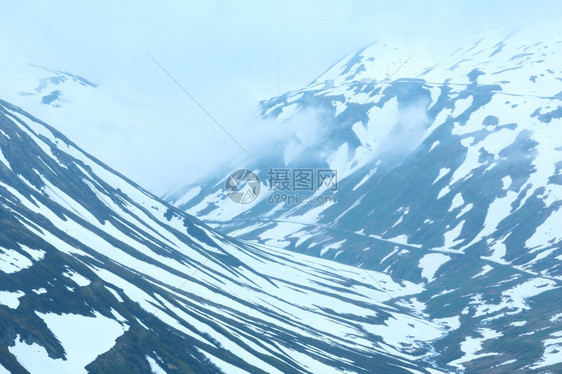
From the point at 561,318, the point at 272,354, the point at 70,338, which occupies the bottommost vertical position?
the point at 70,338

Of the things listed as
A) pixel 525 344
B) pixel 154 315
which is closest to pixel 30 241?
pixel 154 315

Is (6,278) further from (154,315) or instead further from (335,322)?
(335,322)

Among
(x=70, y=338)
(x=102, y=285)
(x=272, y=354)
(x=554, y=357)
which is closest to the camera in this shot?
(x=70, y=338)

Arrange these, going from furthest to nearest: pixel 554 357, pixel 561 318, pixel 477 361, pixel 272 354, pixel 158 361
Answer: pixel 561 318 → pixel 477 361 → pixel 554 357 → pixel 272 354 → pixel 158 361

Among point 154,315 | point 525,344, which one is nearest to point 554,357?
point 525,344

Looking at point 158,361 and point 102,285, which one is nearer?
point 158,361

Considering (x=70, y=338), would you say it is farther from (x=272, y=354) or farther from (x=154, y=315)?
(x=272, y=354)

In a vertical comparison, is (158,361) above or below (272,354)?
below
